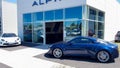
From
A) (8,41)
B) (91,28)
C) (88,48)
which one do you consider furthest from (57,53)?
(8,41)

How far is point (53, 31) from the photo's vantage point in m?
15.0

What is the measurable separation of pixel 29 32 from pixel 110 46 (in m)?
10.3

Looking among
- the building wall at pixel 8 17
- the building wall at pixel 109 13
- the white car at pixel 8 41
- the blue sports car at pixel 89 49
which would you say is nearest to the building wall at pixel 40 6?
the building wall at pixel 109 13

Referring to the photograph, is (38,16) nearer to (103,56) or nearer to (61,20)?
(61,20)

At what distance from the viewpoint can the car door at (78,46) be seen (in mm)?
7716

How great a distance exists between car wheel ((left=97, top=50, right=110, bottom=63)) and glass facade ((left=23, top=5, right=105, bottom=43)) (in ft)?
13.3

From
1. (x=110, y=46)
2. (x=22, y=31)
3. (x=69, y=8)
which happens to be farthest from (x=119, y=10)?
(x=110, y=46)

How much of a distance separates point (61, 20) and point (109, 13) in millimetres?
7996

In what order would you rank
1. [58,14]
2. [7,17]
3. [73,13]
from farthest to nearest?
[7,17], [58,14], [73,13]

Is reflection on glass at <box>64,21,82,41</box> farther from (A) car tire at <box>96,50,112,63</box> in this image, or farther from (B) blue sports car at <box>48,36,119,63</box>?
(A) car tire at <box>96,50,112,63</box>

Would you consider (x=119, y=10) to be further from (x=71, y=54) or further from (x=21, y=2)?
(x=71, y=54)

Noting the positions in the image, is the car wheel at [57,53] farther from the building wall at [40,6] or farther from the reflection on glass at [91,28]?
the building wall at [40,6]

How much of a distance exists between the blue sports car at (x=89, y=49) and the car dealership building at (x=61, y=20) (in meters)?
3.47

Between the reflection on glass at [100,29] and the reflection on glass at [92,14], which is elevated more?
the reflection on glass at [92,14]
